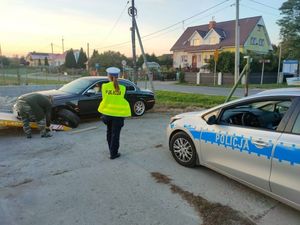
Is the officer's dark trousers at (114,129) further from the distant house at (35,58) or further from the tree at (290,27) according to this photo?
the distant house at (35,58)

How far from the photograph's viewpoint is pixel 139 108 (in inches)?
409

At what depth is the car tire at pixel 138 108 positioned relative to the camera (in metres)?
10.2

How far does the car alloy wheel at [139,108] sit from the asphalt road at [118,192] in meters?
3.95

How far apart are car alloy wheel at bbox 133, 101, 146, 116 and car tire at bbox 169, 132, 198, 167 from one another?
16.6ft

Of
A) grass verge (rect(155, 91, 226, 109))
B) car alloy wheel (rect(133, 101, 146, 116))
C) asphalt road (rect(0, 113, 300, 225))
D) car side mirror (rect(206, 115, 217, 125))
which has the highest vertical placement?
car side mirror (rect(206, 115, 217, 125))

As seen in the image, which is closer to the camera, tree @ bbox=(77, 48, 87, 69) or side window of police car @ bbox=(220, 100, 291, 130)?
side window of police car @ bbox=(220, 100, 291, 130)

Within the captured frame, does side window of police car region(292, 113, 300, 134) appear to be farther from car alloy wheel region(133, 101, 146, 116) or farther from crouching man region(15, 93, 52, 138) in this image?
car alloy wheel region(133, 101, 146, 116)

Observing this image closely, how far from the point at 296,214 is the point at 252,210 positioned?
1.71 feet

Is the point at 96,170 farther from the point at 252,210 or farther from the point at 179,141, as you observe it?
the point at 252,210

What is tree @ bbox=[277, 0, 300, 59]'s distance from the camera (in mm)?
32812

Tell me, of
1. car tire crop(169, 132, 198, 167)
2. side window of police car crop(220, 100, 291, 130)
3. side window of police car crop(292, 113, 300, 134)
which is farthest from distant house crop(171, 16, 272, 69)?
side window of police car crop(292, 113, 300, 134)

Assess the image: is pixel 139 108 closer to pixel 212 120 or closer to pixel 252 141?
pixel 212 120

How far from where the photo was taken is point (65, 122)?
27.0 ft

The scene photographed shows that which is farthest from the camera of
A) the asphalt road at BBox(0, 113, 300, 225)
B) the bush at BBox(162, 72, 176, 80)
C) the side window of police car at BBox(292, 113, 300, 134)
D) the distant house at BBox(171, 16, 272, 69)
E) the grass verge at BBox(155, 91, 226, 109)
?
the distant house at BBox(171, 16, 272, 69)
